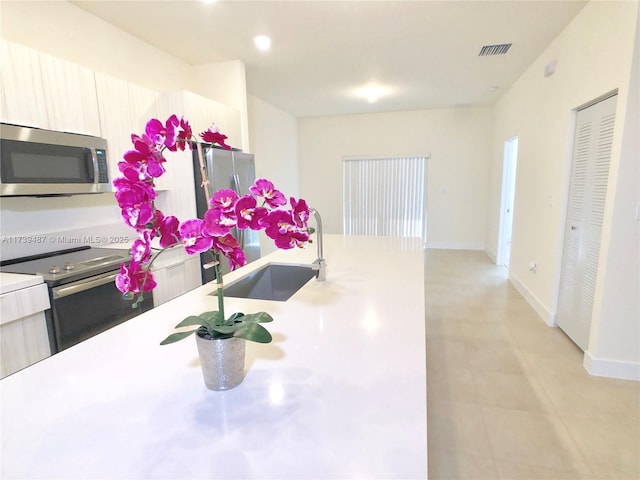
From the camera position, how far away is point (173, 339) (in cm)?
83

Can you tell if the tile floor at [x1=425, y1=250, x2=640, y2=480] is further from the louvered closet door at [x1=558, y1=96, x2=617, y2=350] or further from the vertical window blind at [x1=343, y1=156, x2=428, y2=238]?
the vertical window blind at [x1=343, y1=156, x2=428, y2=238]

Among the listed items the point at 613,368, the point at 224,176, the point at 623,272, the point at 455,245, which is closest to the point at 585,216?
the point at 623,272

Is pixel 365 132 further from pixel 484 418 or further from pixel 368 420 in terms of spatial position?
pixel 368 420

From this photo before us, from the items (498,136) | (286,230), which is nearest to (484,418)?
(286,230)

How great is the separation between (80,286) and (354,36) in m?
3.04

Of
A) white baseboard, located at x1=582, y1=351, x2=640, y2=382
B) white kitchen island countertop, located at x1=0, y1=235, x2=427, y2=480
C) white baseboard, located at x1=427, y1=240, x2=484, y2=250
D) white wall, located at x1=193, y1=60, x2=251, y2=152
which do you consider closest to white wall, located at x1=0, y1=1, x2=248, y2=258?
white wall, located at x1=193, y1=60, x2=251, y2=152

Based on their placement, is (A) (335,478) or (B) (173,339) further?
(B) (173,339)

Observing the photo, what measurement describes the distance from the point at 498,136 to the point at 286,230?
19.7ft

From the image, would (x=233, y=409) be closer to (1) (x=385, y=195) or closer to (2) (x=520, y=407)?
(2) (x=520, y=407)

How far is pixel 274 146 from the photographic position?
604 centimetres

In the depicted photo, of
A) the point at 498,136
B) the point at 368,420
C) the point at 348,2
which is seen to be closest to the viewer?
the point at 368,420

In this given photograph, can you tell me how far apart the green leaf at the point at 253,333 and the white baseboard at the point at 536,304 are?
3391 mm

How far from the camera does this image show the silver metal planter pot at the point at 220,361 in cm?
85

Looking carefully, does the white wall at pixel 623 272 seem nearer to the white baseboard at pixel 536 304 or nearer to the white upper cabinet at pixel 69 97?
the white baseboard at pixel 536 304
